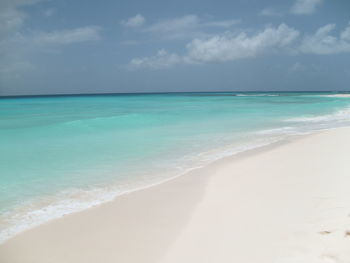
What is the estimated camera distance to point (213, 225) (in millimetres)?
3025

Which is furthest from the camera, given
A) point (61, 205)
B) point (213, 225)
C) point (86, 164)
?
point (86, 164)

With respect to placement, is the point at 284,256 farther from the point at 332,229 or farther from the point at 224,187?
the point at 224,187

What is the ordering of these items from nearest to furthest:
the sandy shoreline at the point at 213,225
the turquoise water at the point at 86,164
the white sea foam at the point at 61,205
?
the sandy shoreline at the point at 213,225
the white sea foam at the point at 61,205
the turquoise water at the point at 86,164

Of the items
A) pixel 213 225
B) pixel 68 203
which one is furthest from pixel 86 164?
pixel 213 225

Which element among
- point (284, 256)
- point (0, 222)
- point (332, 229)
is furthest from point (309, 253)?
point (0, 222)

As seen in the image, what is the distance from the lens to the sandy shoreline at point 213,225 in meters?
2.48

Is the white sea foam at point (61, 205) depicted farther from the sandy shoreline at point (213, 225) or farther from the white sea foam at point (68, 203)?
the sandy shoreline at point (213, 225)

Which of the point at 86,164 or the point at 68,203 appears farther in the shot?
the point at 86,164

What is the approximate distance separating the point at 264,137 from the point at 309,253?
23.3 ft

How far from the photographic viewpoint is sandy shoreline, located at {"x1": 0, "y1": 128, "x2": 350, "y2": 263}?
2480mm

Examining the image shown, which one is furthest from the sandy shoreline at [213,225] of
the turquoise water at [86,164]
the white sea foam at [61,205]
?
the turquoise water at [86,164]

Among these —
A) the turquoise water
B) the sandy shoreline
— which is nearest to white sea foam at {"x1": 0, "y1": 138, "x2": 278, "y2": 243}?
the turquoise water

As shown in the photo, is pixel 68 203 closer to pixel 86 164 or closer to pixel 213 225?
pixel 213 225

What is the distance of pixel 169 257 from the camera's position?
8.23ft
